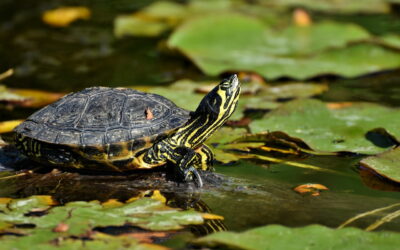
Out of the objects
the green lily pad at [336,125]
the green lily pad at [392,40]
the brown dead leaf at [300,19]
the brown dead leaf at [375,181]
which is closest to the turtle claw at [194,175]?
the green lily pad at [336,125]

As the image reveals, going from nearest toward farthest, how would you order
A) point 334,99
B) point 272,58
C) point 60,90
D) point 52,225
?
point 52,225 → point 334,99 → point 60,90 → point 272,58

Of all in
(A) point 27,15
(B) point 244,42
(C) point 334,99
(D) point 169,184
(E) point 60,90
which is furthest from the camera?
(A) point 27,15

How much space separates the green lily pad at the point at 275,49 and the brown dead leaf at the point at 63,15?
2280 millimetres

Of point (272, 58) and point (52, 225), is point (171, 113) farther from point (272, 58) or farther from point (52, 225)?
point (272, 58)

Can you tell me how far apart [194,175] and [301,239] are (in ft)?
3.13

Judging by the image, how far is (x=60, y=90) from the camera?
5734 millimetres

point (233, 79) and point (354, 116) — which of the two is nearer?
point (233, 79)

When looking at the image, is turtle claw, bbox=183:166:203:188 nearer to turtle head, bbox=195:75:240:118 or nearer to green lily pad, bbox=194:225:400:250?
turtle head, bbox=195:75:240:118

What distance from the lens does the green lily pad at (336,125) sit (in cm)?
404

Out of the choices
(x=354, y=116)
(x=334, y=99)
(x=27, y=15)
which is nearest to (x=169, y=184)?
(x=354, y=116)

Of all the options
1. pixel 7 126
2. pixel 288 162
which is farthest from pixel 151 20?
pixel 288 162

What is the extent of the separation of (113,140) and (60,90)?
2.47m

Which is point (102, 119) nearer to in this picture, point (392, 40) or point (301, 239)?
point (301, 239)

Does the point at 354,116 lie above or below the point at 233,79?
below
